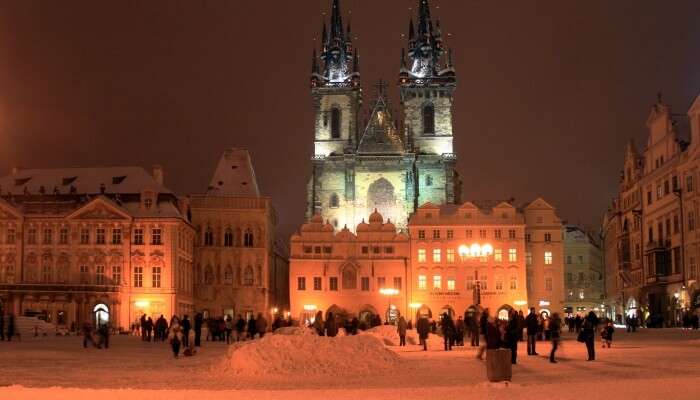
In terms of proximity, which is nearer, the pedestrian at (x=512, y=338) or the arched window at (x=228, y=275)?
the pedestrian at (x=512, y=338)

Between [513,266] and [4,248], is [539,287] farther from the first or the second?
→ [4,248]

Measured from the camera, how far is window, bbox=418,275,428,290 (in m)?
87.6

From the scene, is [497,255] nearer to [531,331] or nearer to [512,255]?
[512,255]

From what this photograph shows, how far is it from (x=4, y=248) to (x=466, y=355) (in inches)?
2083

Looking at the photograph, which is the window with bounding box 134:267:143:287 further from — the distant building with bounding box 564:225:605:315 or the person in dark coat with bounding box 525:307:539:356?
the distant building with bounding box 564:225:605:315

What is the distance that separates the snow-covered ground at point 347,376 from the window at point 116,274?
42602 millimetres

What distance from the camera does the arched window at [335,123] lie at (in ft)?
342

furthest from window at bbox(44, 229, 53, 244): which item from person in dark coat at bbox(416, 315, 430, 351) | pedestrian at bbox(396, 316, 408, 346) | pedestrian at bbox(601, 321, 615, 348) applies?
pedestrian at bbox(601, 321, 615, 348)

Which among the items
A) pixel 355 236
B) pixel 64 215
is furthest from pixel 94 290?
pixel 355 236

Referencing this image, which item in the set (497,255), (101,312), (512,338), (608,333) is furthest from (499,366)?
(497,255)

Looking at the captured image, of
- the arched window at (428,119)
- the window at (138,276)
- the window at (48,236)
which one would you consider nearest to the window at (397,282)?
the arched window at (428,119)

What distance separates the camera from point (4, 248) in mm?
77500

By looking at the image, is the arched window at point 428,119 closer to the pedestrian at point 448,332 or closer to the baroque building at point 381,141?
the baroque building at point 381,141

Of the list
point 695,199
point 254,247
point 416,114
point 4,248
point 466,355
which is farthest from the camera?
point 416,114
